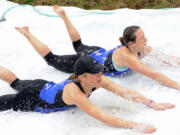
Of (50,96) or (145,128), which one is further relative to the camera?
(50,96)

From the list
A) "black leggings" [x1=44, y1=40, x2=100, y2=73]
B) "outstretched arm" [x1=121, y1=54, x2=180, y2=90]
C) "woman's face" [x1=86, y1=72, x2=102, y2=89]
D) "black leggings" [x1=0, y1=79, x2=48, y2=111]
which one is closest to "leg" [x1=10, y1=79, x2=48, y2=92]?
"black leggings" [x1=0, y1=79, x2=48, y2=111]

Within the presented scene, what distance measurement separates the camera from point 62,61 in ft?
8.43

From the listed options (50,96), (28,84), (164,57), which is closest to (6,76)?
(28,84)

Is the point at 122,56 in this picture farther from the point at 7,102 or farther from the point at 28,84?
the point at 7,102

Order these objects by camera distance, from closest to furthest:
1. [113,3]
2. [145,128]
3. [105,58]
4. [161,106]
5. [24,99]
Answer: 1. [145,128]
2. [161,106]
3. [24,99]
4. [105,58]
5. [113,3]

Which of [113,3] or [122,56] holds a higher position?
[113,3]

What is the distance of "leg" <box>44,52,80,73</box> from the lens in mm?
2535

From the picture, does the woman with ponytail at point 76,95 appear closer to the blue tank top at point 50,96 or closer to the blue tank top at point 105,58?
the blue tank top at point 50,96

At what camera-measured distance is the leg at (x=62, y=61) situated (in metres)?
2.54

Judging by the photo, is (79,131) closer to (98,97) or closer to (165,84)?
(98,97)

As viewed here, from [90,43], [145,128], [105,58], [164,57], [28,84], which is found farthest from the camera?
[90,43]

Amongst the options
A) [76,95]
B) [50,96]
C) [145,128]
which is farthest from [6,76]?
[145,128]

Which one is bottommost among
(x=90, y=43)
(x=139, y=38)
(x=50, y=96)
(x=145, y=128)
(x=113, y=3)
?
(x=145, y=128)

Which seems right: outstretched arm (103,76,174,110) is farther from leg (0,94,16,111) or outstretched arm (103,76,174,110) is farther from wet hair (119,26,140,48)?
leg (0,94,16,111)
